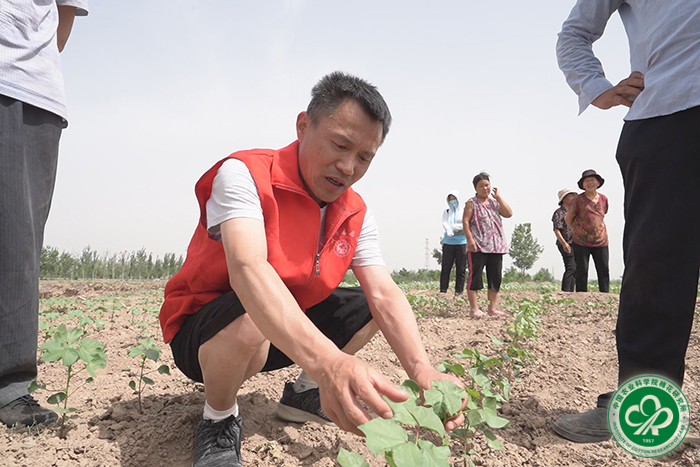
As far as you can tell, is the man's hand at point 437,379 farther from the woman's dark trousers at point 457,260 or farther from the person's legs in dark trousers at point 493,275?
the woman's dark trousers at point 457,260

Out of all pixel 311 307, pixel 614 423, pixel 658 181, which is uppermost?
pixel 658 181

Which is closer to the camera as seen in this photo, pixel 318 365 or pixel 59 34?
pixel 318 365

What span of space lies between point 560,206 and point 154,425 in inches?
283

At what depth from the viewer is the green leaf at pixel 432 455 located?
95 cm

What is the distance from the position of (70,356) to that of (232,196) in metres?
0.79

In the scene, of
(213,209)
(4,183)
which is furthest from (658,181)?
(4,183)

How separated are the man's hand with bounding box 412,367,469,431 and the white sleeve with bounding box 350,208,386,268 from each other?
0.57 meters

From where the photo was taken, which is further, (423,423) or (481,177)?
(481,177)

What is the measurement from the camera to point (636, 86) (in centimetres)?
191

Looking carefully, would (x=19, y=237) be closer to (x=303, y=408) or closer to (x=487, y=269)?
(x=303, y=408)

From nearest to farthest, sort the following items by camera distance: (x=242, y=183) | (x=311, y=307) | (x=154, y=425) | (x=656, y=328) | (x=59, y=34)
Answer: (x=242, y=183) < (x=656, y=328) < (x=154, y=425) < (x=311, y=307) < (x=59, y=34)

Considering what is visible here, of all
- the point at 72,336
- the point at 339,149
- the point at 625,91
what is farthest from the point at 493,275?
the point at 72,336

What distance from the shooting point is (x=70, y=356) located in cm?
162

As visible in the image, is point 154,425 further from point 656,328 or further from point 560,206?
point 560,206
